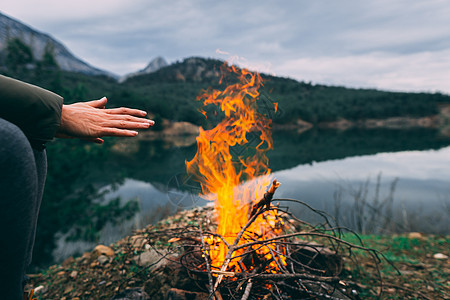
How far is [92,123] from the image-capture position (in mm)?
1414

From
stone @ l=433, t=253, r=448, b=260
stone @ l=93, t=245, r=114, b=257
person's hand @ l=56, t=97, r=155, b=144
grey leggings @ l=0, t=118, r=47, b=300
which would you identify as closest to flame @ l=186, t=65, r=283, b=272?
person's hand @ l=56, t=97, r=155, b=144

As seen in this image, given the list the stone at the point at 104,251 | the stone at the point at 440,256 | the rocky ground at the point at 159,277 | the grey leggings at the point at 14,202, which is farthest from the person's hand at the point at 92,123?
the stone at the point at 440,256

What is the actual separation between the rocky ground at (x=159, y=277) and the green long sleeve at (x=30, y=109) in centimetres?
199

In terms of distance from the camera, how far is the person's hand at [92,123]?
1.36 metres

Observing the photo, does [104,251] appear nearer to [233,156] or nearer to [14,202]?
[233,156]

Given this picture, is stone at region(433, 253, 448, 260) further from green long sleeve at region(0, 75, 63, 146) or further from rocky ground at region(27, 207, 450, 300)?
green long sleeve at region(0, 75, 63, 146)

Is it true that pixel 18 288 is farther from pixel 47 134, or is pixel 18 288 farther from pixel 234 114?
pixel 234 114

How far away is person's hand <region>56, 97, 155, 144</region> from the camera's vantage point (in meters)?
1.36

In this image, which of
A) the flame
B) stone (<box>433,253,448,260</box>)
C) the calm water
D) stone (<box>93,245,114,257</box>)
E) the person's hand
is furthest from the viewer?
the calm water

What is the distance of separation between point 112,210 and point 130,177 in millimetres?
10989

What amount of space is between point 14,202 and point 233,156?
272 cm

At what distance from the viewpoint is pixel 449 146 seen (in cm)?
3334

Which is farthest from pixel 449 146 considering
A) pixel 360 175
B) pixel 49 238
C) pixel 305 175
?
pixel 49 238

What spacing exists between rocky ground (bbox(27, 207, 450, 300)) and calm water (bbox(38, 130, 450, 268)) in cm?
92
